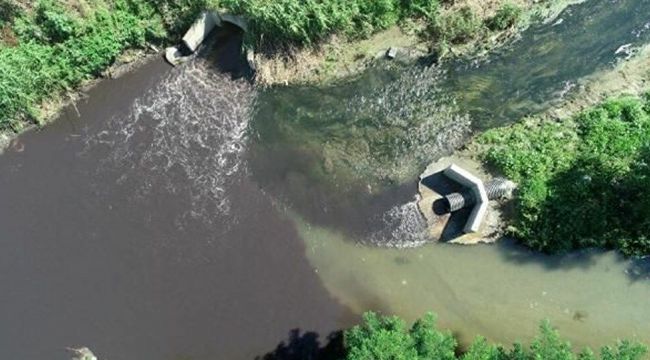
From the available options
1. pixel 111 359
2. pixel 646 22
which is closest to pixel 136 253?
pixel 111 359

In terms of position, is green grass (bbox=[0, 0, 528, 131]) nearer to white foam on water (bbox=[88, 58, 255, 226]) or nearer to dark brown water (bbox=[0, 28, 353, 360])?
dark brown water (bbox=[0, 28, 353, 360])

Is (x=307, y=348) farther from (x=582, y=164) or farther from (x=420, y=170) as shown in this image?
(x=582, y=164)

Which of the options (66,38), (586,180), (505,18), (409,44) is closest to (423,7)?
(409,44)

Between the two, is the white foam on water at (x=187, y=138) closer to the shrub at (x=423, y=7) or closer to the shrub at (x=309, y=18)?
the shrub at (x=309, y=18)

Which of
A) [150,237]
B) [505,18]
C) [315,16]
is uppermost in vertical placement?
[315,16]

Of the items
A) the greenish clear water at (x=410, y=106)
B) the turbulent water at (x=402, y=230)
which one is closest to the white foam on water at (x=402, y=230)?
the turbulent water at (x=402, y=230)

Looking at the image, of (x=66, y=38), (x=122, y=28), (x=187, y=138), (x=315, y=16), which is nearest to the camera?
(x=315, y=16)
